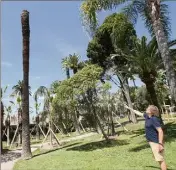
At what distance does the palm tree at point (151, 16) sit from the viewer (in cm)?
1312

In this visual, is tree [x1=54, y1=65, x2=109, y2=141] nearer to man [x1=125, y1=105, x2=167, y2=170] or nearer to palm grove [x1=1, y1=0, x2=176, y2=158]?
palm grove [x1=1, y1=0, x2=176, y2=158]

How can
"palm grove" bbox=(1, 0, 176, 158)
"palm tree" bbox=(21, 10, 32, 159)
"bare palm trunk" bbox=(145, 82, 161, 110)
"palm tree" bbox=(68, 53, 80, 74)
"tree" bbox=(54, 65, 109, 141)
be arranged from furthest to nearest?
"palm tree" bbox=(68, 53, 80, 74) → "bare palm trunk" bbox=(145, 82, 161, 110) → "tree" bbox=(54, 65, 109, 141) → "palm tree" bbox=(21, 10, 32, 159) → "palm grove" bbox=(1, 0, 176, 158)

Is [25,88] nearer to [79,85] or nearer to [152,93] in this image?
[79,85]

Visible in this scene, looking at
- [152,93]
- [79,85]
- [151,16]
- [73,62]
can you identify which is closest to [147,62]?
[152,93]

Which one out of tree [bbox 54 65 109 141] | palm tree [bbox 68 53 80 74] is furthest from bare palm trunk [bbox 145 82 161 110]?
palm tree [bbox 68 53 80 74]

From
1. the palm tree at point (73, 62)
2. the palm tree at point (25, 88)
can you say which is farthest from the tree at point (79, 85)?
the palm tree at point (73, 62)

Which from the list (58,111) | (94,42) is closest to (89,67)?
(58,111)

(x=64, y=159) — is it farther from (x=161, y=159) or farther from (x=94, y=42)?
(x=94, y=42)

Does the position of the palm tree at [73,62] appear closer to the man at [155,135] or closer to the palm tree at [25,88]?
the palm tree at [25,88]

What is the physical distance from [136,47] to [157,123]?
13.8 metres

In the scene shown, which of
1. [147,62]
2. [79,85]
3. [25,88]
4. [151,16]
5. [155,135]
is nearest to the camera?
[155,135]

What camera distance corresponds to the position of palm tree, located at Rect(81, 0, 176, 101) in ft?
43.1

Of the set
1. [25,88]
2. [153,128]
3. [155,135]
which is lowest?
[155,135]

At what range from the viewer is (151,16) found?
1388 centimetres
